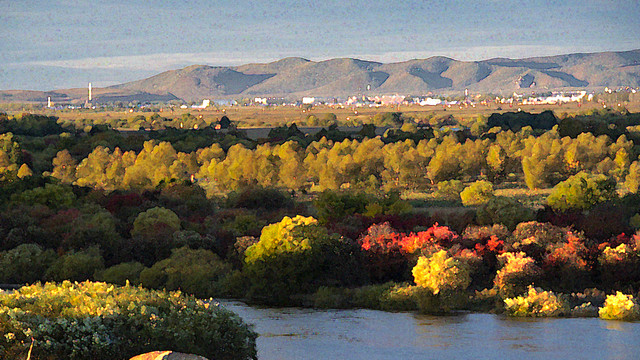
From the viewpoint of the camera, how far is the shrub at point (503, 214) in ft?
154

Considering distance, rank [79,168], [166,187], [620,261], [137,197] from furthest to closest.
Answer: [79,168] → [166,187] → [137,197] → [620,261]

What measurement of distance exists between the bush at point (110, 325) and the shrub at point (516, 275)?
14951 mm

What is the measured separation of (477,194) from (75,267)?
35.5 meters

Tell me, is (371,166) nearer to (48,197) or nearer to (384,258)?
(48,197)

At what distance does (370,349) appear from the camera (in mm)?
24750

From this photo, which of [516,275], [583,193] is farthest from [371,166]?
[516,275]

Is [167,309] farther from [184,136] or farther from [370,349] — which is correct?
[184,136]

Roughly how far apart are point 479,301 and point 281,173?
168 feet

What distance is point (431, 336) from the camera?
26.6m

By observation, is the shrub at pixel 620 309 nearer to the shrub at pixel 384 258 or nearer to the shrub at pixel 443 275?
the shrub at pixel 443 275

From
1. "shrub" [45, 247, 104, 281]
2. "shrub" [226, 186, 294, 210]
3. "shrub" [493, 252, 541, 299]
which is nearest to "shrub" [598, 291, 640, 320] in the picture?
"shrub" [493, 252, 541, 299]

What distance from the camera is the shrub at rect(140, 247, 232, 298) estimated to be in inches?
1404

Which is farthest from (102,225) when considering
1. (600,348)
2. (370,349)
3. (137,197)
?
(600,348)

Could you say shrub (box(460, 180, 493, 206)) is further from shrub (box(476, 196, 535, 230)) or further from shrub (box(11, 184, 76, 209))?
shrub (box(11, 184, 76, 209))
